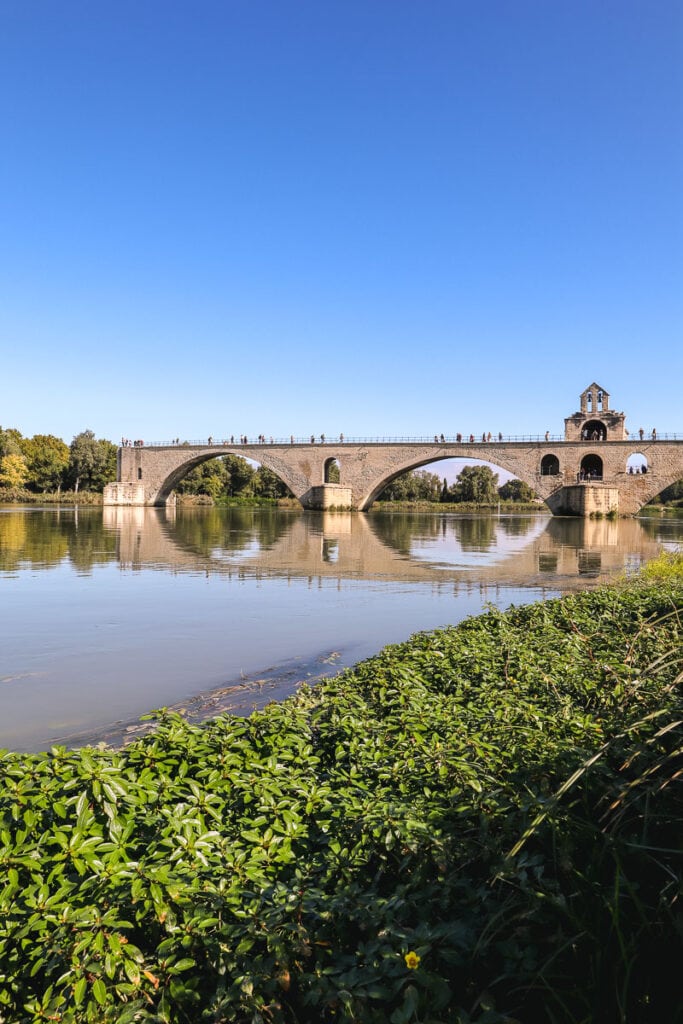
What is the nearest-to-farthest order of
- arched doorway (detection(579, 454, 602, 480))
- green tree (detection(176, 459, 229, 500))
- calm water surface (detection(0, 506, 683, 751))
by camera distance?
Result: calm water surface (detection(0, 506, 683, 751))
arched doorway (detection(579, 454, 602, 480))
green tree (detection(176, 459, 229, 500))

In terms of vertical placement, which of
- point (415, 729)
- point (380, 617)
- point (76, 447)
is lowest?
point (380, 617)

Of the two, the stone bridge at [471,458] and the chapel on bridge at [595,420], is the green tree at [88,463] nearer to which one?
the stone bridge at [471,458]

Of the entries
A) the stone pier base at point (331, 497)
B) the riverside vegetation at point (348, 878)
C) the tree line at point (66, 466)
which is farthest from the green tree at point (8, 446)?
the riverside vegetation at point (348, 878)

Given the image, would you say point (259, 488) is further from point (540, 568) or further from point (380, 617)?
point (380, 617)

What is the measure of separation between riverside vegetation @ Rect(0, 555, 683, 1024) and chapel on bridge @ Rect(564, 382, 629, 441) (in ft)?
192

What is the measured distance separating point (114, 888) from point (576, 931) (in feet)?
5.00

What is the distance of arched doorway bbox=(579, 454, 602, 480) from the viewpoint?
188ft

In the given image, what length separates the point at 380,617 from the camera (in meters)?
11.4

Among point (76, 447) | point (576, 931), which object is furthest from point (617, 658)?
point (76, 447)

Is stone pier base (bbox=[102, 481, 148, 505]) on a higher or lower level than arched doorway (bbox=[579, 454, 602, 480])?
lower

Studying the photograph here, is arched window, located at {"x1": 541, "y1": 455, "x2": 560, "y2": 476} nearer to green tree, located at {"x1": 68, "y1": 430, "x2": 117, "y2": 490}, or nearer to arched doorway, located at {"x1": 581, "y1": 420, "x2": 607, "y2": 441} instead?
arched doorway, located at {"x1": 581, "y1": 420, "x2": 607, "y2": 441}

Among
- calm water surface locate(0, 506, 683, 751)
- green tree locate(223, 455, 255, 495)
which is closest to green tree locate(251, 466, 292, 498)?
green tree locate(223, 455, 255, 495)

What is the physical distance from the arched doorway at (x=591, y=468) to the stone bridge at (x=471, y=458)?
3.2 inches

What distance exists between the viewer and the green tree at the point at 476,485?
84500 millimetres
